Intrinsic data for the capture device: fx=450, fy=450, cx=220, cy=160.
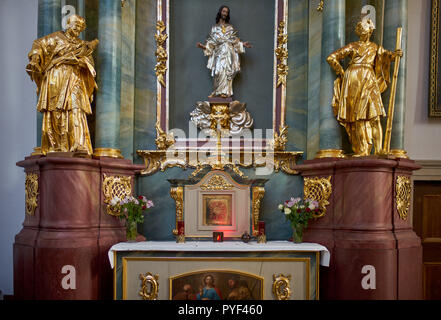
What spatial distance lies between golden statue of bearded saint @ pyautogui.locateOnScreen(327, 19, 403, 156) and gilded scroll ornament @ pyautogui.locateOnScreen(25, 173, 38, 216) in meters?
3.87

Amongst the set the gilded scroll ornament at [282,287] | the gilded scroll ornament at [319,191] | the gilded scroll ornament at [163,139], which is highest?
the gilded scroll ornament at [163,139]

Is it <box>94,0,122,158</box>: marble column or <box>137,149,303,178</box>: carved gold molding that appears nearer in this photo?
<box>94,0,122,158</box>: marble column

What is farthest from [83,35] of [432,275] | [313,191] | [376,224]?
[432,275]

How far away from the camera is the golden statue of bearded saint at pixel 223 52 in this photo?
654 cm

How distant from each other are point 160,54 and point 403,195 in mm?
3844

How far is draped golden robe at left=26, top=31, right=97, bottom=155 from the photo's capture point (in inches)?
218

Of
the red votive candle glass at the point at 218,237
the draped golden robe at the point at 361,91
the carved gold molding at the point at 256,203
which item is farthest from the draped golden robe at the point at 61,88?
the draped golden robe at the point at 361,91

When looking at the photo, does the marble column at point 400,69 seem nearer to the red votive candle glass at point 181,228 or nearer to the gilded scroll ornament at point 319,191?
the gilded scroll ornament at point 319,191

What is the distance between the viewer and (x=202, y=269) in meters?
5.12

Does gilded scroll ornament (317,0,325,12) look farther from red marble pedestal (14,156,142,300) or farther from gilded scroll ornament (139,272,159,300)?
gilded scroll ornament (139,272,159,300)

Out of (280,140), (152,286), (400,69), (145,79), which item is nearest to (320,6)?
(400,69)

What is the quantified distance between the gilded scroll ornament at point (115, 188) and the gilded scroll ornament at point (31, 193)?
810 mm

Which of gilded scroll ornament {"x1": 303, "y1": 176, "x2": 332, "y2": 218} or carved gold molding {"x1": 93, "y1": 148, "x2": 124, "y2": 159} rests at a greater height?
carved gold molding {"x1": 93, "y1": 148, "x2": 124, "y2": 159}

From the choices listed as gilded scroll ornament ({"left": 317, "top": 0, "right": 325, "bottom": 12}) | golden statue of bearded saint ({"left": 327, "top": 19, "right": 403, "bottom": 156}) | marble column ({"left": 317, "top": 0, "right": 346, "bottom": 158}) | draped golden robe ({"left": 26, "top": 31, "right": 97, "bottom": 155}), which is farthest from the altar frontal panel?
gilded scroll ornament ({"left": 317, "top": 0, "right": 325, "bottom": 12})
